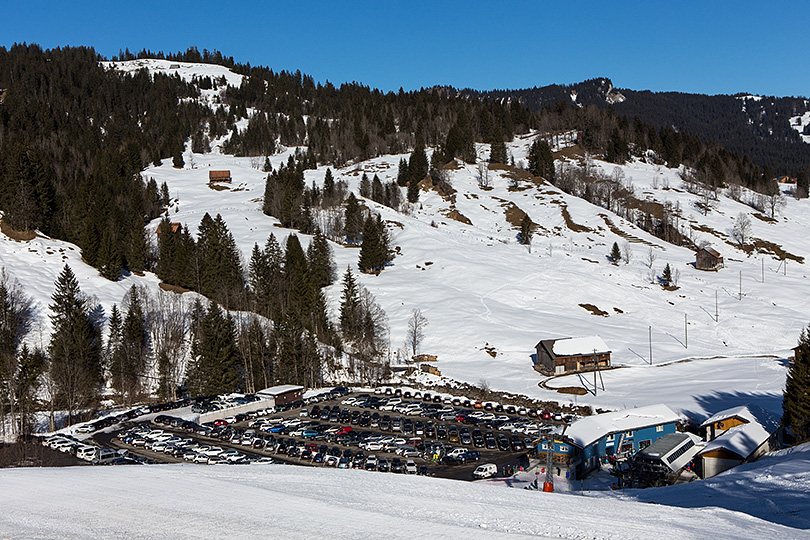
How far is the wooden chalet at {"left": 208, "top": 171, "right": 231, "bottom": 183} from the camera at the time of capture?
134 metres

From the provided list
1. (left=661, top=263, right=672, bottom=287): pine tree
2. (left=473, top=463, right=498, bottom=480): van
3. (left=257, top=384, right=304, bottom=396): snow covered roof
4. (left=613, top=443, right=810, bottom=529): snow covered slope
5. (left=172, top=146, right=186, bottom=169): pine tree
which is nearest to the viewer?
(left=613, top=443, right=810, bottom=529): snow covered slope

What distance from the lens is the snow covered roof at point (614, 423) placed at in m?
35.7

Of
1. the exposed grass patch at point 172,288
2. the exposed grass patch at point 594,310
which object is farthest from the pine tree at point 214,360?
the exposed grass patch at point 594,310

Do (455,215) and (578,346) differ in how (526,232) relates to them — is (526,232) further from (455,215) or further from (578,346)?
(578,346)

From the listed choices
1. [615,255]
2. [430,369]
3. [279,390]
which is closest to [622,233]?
[615,255]

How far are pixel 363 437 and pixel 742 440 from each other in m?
23.3

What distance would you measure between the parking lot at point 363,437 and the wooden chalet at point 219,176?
9582 centimetres

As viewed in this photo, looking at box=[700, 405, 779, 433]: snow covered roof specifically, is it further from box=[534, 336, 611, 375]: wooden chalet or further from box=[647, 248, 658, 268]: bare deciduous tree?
box=[647, 248, 658, 268]: bare deciduous tree

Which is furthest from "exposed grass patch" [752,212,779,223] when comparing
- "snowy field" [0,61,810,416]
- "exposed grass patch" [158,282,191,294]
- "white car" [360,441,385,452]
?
"white car" [360,441,385,452]

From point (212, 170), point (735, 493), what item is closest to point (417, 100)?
point (212, 170)

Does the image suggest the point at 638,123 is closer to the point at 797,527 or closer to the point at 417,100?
the point at 417,100

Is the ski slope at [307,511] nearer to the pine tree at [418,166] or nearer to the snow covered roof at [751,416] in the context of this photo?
the snow covered roof at [751,416]

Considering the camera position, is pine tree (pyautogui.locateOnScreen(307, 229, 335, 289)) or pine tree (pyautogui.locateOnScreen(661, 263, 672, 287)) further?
pine tree (pyautogui.locateOnScreen(661, 263, 672, 287))

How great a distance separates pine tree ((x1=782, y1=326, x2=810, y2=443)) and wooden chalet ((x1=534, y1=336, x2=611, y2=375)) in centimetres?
2367
